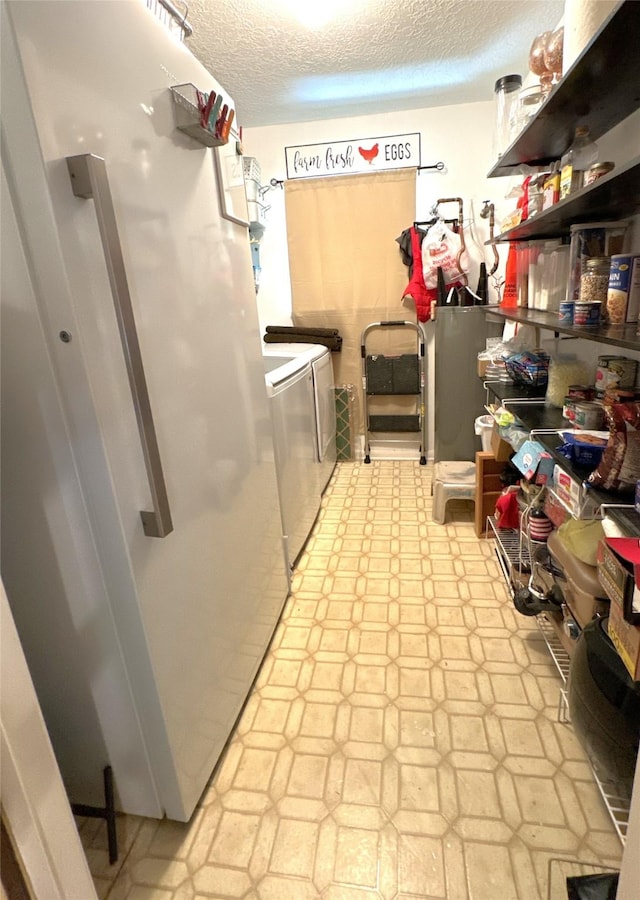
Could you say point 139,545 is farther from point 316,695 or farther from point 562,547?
point 562,547

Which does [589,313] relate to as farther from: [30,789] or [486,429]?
[30,789]

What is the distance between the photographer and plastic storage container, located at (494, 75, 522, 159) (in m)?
1.80

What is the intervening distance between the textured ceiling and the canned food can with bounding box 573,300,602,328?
1.58 m

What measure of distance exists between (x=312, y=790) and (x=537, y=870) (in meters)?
0.54

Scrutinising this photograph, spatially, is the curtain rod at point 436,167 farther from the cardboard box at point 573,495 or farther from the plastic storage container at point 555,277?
the cardboard box at point 573,495

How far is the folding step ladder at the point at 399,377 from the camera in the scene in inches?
124

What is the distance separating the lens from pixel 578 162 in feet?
4.17

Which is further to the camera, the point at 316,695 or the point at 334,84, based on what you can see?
the point at 334,84

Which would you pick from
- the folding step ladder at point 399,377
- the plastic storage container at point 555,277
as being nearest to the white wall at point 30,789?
the plastic storage container at point 555,277

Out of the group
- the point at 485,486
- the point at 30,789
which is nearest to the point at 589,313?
the point at 485,486

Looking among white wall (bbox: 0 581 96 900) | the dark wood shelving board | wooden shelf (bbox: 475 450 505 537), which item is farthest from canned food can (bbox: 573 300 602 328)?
white wall (bbox: 0 581 96 900)

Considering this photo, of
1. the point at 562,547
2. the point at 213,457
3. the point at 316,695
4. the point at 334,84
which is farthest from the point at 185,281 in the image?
the point at 334,84

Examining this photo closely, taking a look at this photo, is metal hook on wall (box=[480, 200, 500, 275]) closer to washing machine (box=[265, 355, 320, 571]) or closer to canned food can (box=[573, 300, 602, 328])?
washing machine (box=[265, 355, 320, 571])

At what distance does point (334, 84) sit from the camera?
2438 mm
